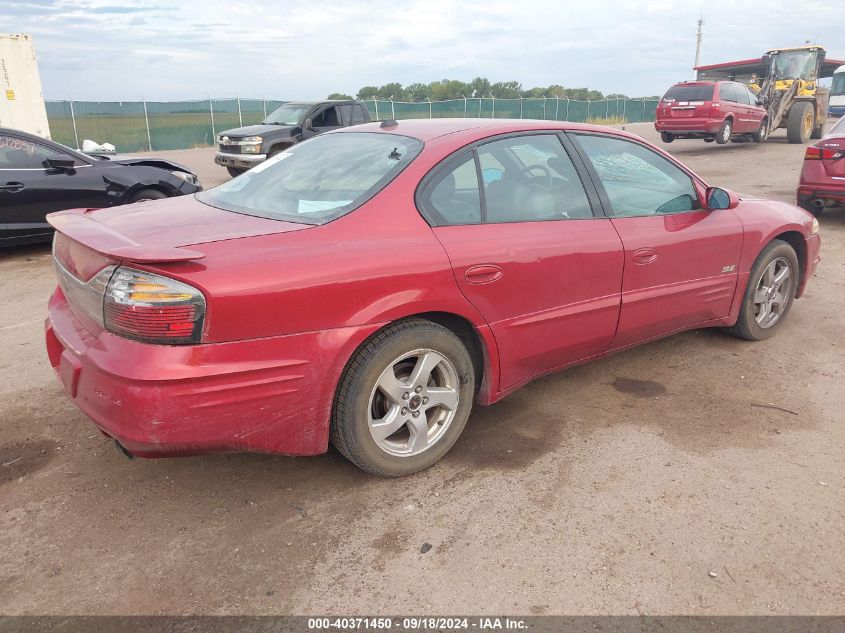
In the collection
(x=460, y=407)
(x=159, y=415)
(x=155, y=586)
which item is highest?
(x=159, y=415)

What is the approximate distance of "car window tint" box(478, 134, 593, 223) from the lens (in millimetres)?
3197

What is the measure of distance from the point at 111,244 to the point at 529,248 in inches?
70.4

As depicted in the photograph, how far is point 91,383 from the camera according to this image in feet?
8.20

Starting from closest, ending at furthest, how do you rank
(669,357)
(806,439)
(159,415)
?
(159,415)
(806,439)
(669,357)

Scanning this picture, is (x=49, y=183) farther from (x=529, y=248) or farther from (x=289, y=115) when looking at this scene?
(x=289, y=115)

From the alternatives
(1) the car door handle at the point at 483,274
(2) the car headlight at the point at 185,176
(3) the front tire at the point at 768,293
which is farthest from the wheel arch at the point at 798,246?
(2) the car headlight at the point at 185,176

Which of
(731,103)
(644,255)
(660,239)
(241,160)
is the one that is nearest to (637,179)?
(660,239)

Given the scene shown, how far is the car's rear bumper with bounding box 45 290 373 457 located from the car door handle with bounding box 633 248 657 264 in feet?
5.51

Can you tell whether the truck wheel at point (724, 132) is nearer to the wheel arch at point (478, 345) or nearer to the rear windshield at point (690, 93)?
the rear windshield at point (690, 93)

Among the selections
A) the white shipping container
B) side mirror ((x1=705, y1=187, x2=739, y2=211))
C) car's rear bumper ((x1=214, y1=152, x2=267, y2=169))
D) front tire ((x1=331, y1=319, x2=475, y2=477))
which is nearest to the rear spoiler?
front tire ((x1=331, y1=319, x2=475, y2=477))

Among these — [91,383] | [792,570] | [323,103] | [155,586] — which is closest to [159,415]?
[91,383]

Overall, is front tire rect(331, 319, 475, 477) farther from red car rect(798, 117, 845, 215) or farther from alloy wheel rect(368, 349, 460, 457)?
red car rect(798, 117, 845, 215)

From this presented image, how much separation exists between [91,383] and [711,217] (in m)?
3.46

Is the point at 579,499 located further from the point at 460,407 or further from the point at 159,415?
the point at 159,415
